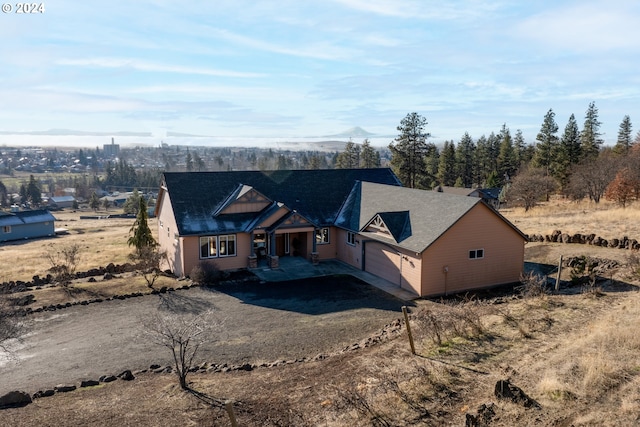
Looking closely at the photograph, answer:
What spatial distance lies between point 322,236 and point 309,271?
3.60m

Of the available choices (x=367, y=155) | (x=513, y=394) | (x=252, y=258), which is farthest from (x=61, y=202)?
(x=513, y=394)

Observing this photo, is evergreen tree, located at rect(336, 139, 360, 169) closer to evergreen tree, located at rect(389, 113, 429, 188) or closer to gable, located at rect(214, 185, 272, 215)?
Answer: evergreen tree, located at rect(389, 113, 429, 188)

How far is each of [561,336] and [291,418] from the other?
919 cm

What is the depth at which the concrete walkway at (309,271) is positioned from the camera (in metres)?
25.8

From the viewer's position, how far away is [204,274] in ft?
86.0

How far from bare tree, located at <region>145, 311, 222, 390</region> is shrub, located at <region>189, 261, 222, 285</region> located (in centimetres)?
515

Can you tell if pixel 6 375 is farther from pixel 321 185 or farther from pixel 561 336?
pixel 321 185

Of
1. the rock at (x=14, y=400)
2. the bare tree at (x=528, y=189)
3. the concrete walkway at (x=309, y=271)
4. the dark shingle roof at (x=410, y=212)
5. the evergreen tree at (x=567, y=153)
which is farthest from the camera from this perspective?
the evergreen tree at (x=567, y=153)

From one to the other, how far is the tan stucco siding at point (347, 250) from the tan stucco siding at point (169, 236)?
10.5 meters

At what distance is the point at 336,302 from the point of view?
2252 cm

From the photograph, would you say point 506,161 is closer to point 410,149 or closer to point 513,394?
point 410,149

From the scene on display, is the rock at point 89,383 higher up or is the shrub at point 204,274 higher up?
the shrub at point 204,274

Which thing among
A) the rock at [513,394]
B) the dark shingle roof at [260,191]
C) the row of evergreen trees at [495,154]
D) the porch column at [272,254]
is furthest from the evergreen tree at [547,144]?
the rock at [513,394]

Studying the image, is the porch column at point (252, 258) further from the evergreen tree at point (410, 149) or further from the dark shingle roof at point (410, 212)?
the evergreen tree at point (410, 149)
